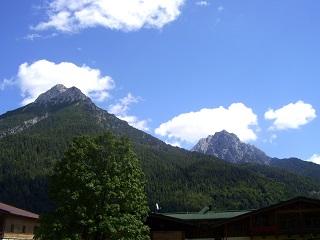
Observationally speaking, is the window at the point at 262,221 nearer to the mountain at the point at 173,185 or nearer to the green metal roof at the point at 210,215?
the green metal roof at the point at 210,215

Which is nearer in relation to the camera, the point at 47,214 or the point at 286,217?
the point at 47,214

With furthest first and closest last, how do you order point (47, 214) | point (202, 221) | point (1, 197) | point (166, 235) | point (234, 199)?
point (234, 199), point (1, 197), point (202, 221), point (166, 235), point (47, 214)

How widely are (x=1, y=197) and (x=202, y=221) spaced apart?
12745 centimetres

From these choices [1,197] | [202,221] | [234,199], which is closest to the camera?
[202,221]

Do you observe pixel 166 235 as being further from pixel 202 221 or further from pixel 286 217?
pixel 286 217

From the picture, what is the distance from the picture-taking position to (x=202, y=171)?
7756 inches

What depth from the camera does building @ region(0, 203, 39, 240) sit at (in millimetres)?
40750

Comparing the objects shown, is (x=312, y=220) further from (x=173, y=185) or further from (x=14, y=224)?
(x=173, y=185)

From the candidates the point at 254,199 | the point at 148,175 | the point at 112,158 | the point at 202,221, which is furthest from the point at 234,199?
the point at 112,158

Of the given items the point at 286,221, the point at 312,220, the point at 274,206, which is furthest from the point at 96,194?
the point at 312,220

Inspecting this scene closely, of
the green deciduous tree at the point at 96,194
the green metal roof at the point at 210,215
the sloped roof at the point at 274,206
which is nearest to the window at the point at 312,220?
the sloped roof at the point at 274,206

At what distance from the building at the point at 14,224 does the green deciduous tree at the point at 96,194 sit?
38.5ft

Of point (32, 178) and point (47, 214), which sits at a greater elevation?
point (32, 178)

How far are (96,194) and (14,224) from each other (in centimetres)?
1747
